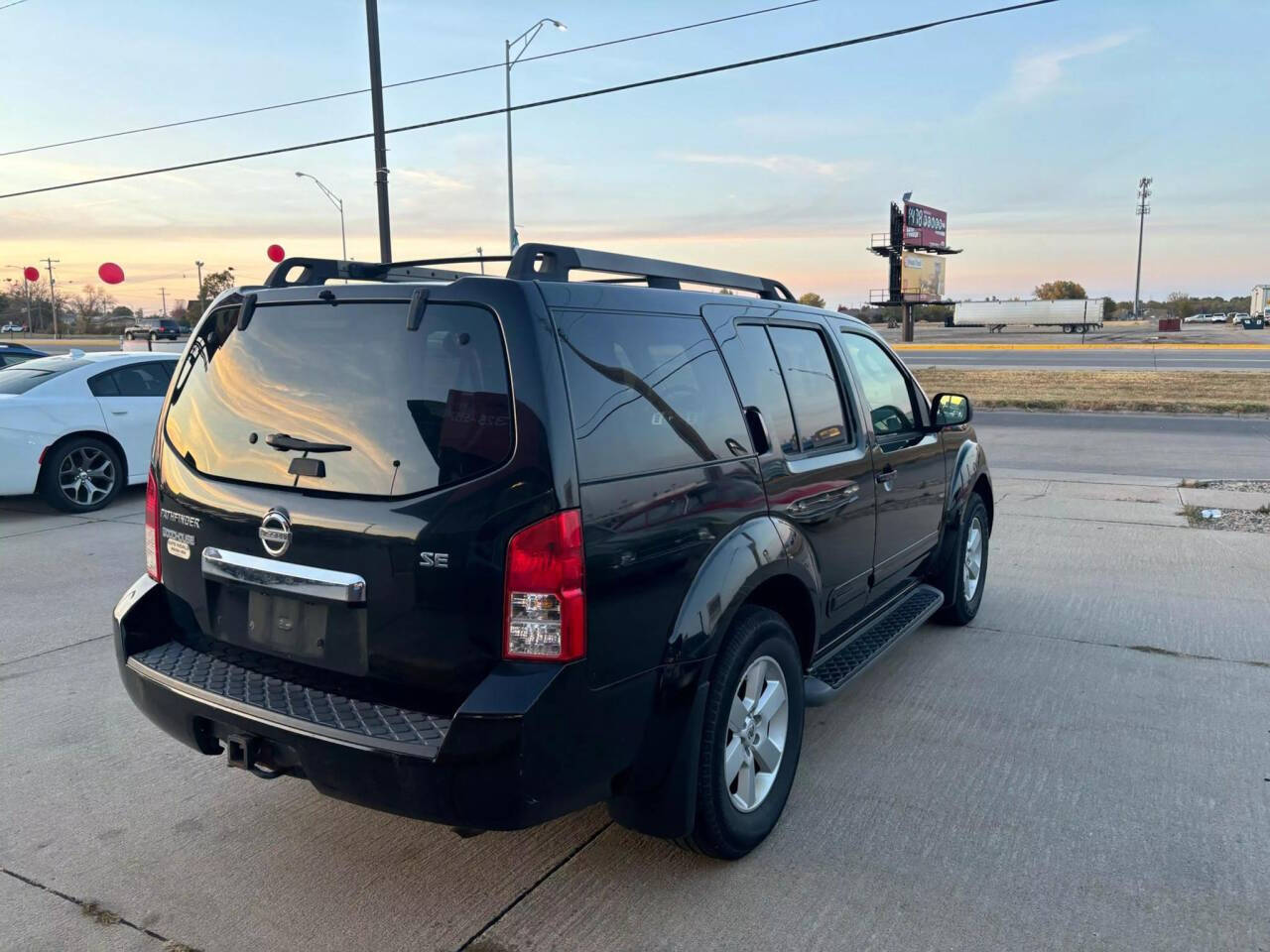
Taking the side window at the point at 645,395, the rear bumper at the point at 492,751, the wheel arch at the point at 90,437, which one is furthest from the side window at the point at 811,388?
the wheel arch at the point at 90,437

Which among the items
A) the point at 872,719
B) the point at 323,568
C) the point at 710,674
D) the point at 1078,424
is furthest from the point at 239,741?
the point at 1078,424

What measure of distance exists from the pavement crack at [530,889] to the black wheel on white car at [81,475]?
748 cm

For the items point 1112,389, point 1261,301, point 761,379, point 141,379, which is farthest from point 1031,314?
point 761,379

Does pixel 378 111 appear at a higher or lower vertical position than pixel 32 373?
higher

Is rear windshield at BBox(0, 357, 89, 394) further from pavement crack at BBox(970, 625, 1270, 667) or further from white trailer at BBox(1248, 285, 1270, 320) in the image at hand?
white trailer at BBox(1248, 285, 1270, 320)

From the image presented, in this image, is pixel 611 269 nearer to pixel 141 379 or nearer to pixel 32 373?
pixel 141 379

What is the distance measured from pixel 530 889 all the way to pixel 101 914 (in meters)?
1.27

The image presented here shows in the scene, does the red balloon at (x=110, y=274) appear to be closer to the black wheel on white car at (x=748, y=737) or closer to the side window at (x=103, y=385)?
the side window at (x=103, y=385)

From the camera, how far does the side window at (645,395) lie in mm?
2682

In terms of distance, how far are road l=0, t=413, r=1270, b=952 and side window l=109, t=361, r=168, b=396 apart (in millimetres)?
4594

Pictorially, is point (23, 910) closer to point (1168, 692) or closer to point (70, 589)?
point (70, 589)

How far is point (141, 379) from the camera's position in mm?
9594

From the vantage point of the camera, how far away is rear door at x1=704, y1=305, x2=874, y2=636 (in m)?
3.51

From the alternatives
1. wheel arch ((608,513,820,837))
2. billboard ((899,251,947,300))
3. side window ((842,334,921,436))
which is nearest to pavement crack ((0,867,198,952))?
wheel arch ((608,513,820,837))
